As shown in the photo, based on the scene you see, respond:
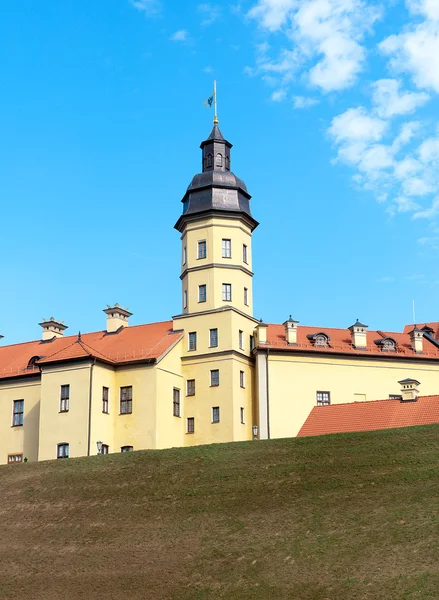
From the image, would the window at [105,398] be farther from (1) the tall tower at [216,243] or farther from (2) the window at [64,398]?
(1) the tall tower at [216,243]

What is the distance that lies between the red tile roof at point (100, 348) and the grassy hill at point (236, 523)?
471 inches

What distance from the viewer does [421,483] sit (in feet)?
104

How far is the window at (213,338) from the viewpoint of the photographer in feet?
178

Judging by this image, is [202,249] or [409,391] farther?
[202,249]

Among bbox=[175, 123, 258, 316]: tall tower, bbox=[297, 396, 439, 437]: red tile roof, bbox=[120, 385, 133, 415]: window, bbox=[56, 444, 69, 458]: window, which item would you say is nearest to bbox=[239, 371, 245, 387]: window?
Result: bbox=[175, 123, 258, 316]: tall tower

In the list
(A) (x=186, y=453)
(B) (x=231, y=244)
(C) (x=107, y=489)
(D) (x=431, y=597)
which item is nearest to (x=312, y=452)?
(A) (x=186, y=453)

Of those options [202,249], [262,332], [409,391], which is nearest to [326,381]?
[262,332]

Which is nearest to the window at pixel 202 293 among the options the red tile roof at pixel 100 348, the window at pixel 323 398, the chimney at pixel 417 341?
the red tile roof at pixel 100 348

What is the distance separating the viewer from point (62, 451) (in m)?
50.6

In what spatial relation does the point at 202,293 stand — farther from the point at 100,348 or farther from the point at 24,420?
the point at 24,420

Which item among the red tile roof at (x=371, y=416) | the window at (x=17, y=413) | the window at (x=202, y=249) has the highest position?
the window at (x=202, y=249)

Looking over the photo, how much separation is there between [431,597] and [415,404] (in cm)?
2046

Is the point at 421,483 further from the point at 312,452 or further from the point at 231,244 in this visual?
the point at 231,244

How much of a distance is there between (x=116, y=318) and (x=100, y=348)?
4.05 m
